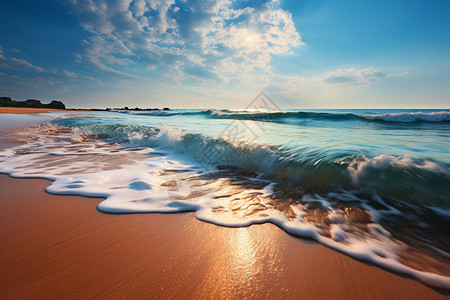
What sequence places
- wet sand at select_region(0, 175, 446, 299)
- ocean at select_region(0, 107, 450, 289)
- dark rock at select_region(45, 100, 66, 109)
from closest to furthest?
wet sand at select_region(0, 175, 446, 299), ocean at select_region(0, 107, 450, 289), dark rock at select_region(45, 100, 66, 109)

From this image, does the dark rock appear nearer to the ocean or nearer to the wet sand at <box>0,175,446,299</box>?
the ocean

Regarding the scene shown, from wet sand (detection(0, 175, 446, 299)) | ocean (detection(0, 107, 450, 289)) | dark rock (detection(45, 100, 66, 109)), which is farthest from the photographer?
dark rock (detection(45, 100, 66, 109))

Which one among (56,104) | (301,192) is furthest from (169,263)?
(56,104)

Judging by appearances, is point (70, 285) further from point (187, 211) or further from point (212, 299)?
point (187, 211)

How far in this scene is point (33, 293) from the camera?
978 mm

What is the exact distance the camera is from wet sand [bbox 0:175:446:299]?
1.04m

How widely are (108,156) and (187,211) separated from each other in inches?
127

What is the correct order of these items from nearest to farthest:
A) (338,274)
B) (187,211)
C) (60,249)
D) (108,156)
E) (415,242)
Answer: (338,274) → (60,249) → (415,242) → (187,211) → (108,156)

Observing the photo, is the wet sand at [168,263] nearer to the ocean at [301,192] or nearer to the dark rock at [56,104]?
the ocean at [301,192]

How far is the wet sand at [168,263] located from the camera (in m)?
1.04

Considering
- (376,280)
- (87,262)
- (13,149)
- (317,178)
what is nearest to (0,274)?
(87,262)

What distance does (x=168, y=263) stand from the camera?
48.5 inches

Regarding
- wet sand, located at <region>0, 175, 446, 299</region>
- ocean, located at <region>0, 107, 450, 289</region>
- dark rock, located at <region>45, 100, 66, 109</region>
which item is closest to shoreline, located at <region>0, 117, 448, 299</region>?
wet sand, located at <region>0, 175, 446, 299</region>

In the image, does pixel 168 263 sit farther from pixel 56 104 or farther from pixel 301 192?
pixel 56 104
